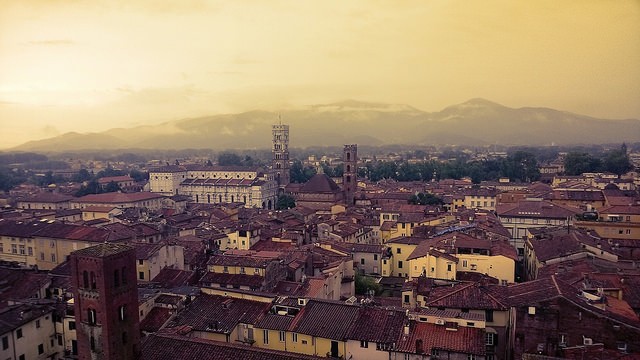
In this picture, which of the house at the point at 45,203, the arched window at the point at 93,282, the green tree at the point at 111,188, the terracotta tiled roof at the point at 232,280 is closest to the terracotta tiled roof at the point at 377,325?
the terracotta tiled roof at the point at 232,280

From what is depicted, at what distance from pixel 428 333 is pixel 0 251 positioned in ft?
113

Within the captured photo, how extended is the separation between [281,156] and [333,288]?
231 feet

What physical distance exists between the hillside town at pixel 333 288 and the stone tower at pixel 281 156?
42.3 meters

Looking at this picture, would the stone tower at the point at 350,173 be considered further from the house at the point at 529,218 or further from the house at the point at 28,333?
the house at the point at 28,333

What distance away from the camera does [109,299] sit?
15.5 m

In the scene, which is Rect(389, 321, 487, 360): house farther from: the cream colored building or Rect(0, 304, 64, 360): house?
the cream colored building

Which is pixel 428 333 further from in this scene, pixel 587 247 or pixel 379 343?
pixel 587 247

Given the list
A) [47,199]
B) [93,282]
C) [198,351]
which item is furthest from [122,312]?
[47,199]

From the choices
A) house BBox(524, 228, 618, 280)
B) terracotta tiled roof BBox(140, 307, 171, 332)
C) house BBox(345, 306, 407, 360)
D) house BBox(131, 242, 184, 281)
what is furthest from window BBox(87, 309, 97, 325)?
house BBox(524, 228, 618, 280)

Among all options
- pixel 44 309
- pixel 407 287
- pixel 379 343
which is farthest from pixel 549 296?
pixel 44 309

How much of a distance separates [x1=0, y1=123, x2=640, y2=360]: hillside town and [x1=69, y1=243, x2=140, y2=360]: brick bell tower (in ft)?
0.14

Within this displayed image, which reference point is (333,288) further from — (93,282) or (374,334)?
(93,282)

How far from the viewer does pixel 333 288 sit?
25.0 metres

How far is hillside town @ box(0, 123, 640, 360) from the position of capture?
52.7 ft
